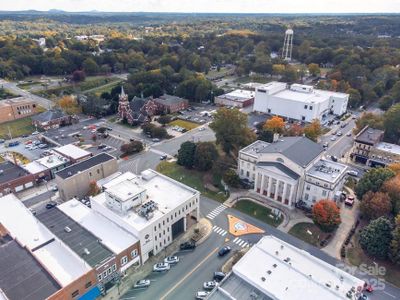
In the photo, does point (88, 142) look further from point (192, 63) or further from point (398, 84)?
point (398, 84)

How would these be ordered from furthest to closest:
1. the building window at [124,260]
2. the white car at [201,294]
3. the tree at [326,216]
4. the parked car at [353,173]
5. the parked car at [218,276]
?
1. the parked car at [353,173]
2. the tree at [326,216]
3. the building window at [124,260]
4. the parked car at [218,276]
5. the white car at [201,294]

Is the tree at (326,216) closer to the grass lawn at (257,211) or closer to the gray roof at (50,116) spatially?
the grass lawn at (257,211)

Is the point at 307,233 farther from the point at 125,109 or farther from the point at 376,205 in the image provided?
the point at 125,109

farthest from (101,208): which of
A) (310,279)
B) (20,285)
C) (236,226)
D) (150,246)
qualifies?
(310,279)

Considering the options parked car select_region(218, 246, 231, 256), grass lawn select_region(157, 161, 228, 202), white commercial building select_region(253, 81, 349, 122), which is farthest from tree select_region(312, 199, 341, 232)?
white commercial building select_region(253, 81, 349, 122)

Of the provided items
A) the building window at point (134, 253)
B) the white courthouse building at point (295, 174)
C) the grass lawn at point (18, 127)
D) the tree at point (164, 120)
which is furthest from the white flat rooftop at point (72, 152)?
the white courthouse building at point (295, 174)

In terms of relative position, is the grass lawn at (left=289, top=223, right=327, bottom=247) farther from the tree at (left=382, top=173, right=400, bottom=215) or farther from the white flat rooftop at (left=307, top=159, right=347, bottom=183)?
the tree at (left=382, top=173, right=400, bottom=215)
